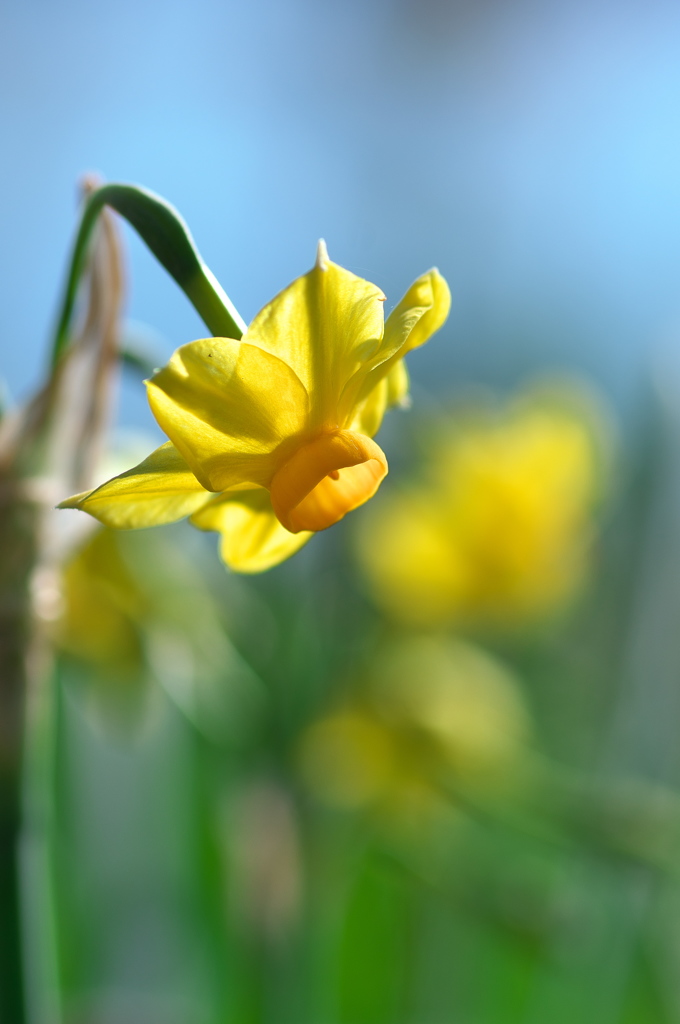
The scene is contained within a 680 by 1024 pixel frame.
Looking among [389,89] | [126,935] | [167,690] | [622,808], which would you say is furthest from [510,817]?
[389,89]

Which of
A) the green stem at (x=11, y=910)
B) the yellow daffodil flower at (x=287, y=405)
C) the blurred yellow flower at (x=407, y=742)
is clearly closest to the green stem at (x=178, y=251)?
the yellow daffodil flower at (x=287, y=405)

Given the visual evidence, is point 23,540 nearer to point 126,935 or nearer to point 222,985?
point 222,985

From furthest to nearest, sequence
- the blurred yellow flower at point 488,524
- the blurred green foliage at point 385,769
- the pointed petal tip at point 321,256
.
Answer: the blurred yellow flower at point 488,524, the blurred green foliage at point 385,769, the pointed petal tip at point 321,256

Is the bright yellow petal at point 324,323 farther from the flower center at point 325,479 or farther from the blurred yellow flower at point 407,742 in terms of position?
the blurred yellow flower at point 407,742

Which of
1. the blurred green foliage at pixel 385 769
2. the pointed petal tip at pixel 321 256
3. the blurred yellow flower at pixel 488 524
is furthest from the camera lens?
the blurred yellow flower at pixel 488 524

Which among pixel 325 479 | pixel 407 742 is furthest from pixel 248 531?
pixel 407 742

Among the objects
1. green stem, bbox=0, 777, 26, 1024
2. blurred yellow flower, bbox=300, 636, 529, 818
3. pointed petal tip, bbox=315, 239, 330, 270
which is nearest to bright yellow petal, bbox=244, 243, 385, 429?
pointed petal tip, bbox=315, 239, 330, 270
